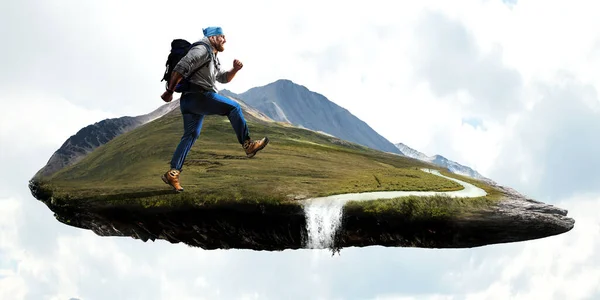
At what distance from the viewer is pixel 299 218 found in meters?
18.5

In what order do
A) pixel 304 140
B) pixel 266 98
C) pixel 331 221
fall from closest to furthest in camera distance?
pixel 331 221 → pixel 304 140 → pixel 266 98

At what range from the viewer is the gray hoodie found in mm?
15625

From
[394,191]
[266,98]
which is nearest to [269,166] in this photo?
[394,191]

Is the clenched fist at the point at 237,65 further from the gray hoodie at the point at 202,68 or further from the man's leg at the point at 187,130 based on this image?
the man's leg at the point at 187,130

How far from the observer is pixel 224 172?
838 inches

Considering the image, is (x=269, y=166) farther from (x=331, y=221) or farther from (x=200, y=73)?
(x=200, y=73)

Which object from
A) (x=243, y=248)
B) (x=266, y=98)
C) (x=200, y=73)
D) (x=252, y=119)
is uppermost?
(x=266, y=98)

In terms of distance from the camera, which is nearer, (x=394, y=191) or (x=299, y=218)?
(x=299, y=218)

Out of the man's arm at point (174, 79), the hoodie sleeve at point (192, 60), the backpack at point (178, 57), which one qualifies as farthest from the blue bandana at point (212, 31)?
the man's arm at point (174, 79)

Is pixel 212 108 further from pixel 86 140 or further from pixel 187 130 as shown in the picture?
pixel 86 140

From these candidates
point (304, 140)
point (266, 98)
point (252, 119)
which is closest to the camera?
point (304, 140)

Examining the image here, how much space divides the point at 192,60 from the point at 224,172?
6.43 m

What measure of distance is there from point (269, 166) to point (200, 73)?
22.0 feet

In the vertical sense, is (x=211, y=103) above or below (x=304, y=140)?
below
